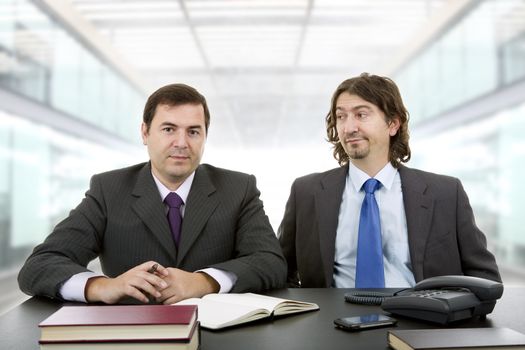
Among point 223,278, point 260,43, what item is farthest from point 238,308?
point 260,43

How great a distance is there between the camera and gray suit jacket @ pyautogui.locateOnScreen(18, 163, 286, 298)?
1.82 meters

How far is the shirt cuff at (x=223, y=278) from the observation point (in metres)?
1.59

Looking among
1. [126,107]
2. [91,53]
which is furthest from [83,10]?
[126,107]

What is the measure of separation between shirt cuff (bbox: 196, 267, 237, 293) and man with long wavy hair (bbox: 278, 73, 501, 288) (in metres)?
0.69

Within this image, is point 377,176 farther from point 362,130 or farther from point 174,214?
point 174,214

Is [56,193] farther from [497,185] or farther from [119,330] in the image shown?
[119,330]

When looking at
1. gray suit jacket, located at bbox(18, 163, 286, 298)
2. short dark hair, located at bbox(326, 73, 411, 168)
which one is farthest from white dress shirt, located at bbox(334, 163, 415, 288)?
gray suit jacket, located at bbox(18, 163, 286, 298)

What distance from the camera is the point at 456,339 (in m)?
0.96

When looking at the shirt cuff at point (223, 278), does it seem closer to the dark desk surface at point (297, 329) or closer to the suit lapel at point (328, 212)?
the dark desk surface at point (297, 329)

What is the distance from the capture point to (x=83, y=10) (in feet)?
21.6

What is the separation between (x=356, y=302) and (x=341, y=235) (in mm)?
890

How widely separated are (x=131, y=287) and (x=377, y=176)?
4.27 feet

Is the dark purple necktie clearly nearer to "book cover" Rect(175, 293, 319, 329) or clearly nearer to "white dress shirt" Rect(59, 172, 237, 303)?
"white dress shirt" Rect(59, 172, 237, 303)

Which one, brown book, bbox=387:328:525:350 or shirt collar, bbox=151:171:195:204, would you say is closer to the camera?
brown book, bbox=387:328:525:350
